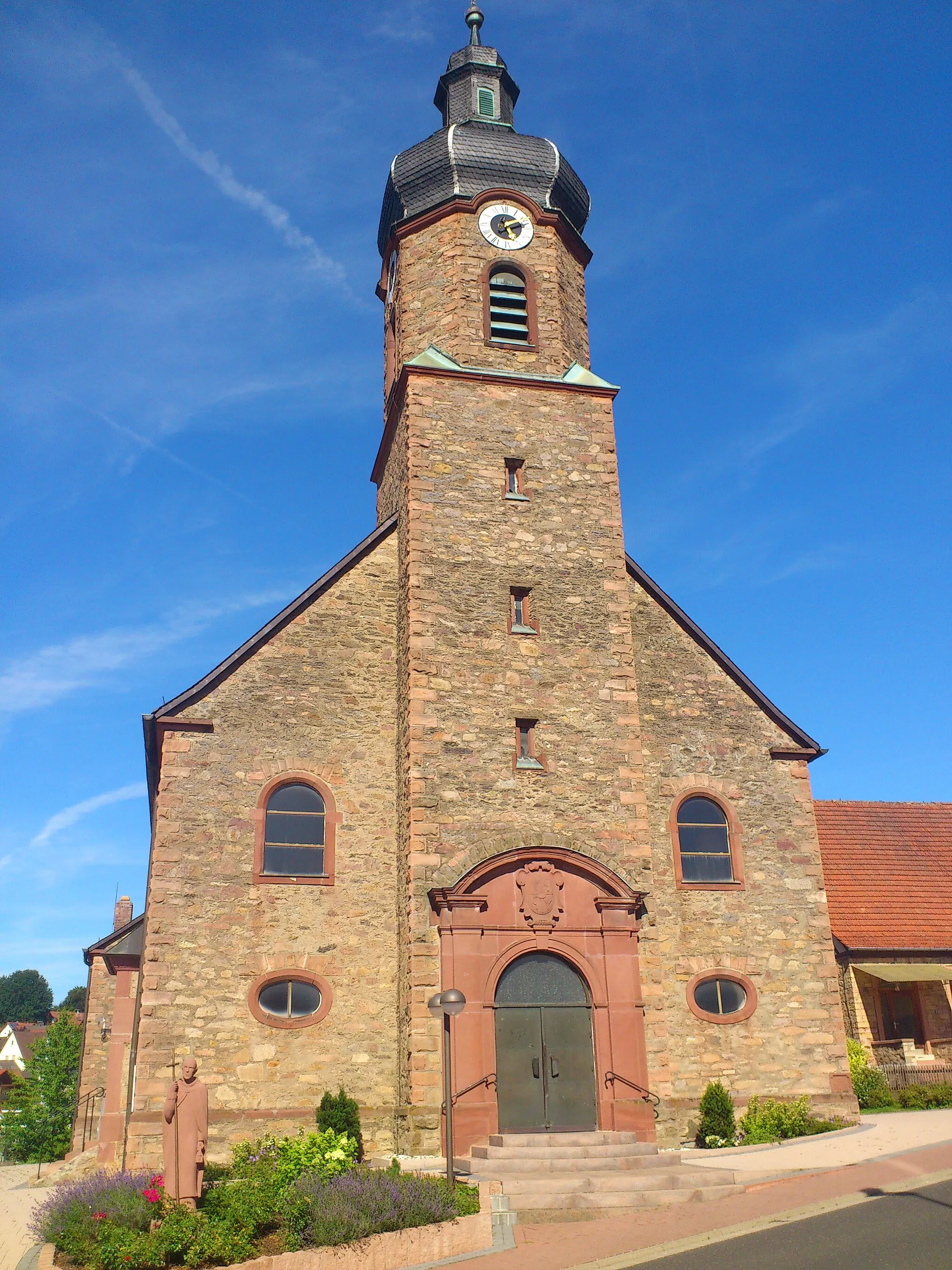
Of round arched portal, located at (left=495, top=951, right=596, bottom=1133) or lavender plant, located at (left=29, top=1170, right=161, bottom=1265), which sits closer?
lavender plant, located at (left=29, top=1170, right=161, bottom=1265)

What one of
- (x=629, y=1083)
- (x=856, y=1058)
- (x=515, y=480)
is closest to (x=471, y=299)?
(x=515, y=480)

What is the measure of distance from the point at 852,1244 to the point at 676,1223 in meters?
2.27

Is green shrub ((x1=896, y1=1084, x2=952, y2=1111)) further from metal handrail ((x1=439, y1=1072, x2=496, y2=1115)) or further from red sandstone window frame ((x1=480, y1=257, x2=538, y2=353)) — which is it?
red sandstone window frame ((x1=480, y1=257, x2=538, y2=353))

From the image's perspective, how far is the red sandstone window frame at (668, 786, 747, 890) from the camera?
18.4 meters

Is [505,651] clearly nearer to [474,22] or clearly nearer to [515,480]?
[515,480]

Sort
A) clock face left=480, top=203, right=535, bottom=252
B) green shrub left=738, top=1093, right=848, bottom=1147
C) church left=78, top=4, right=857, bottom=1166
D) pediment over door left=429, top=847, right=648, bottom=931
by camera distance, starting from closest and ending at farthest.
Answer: church left=78, top=4, right=857, bottom=1166 → pediment over door left=429, top=847, right=648, bottom=931 → green shrub left=738, top=1093, right=848, bottom=1147 → clock face left=480, top=203, right=535, bottom=252

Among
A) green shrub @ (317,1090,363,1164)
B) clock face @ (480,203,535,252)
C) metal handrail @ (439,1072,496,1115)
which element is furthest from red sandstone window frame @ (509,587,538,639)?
clock face @ (480,203,535,252)

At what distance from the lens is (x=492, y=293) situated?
21734mm

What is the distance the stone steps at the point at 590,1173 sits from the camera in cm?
1239

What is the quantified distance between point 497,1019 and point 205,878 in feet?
16.3

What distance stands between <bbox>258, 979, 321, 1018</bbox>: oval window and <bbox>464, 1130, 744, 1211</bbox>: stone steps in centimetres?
339

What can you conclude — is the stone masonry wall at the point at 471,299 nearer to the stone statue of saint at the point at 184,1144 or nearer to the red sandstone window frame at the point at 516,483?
the red sandstone window frame at the point at 516,483

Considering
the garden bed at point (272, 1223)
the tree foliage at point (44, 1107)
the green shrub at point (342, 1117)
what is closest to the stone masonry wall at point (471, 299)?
the green shrub at point (342, 1117)

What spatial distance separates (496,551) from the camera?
18953mm
